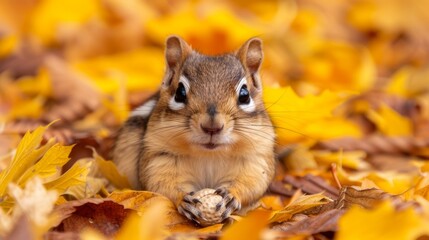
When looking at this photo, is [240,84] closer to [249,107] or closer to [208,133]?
[249,107]

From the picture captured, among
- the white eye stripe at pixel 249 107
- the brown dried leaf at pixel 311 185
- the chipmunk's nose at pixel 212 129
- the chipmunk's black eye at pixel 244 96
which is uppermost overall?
the chipmunk's black eye at pixel 244 96

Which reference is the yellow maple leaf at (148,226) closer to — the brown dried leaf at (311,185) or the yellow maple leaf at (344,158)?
the brown dried leaf at (311,185)

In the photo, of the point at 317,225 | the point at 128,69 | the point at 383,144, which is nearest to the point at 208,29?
the point at 128,69

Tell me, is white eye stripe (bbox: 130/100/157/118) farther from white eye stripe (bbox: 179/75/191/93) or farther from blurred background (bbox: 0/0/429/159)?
blurred background (bbox: 0/0/429/159)

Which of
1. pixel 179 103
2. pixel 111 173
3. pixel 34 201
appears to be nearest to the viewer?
pixel 34 201

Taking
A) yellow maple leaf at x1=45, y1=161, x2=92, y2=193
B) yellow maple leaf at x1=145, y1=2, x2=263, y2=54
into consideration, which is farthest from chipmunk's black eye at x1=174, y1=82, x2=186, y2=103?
yellow maple leaf at x1=145, y1=2, x2=263, y2=54

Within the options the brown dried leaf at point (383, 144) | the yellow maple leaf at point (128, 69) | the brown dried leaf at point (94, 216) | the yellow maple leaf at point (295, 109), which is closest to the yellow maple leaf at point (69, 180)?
the brown dried leaf at point (94, 216)
